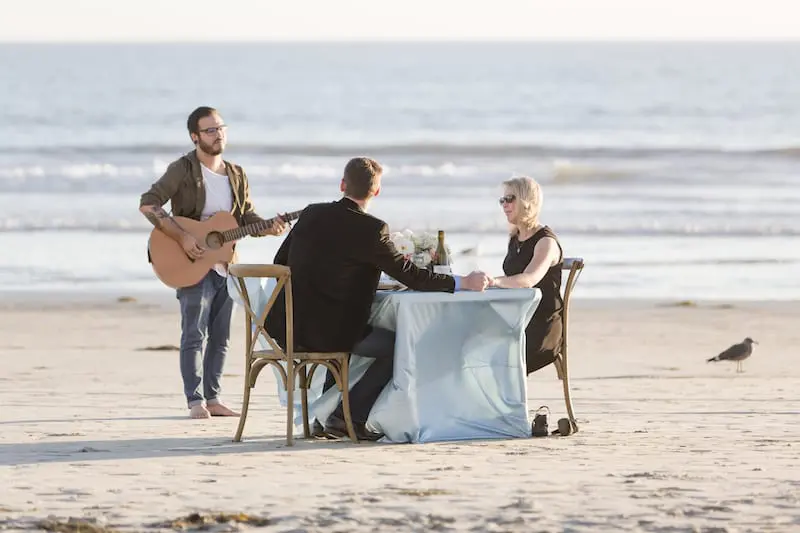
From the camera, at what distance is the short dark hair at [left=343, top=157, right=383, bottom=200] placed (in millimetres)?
5766

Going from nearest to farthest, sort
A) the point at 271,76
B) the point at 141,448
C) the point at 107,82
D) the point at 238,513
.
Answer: the point at 238,513 → the point at 141,448 → the point at 107,82 → the point at 271,76

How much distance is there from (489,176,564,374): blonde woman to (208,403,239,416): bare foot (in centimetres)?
155

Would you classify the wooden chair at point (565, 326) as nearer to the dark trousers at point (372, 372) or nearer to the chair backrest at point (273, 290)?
the dark trousers at point (372, 372)

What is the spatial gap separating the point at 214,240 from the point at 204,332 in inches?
18.0

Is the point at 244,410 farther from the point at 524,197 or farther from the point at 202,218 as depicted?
the point at 524,197

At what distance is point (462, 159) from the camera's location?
31.2 meters

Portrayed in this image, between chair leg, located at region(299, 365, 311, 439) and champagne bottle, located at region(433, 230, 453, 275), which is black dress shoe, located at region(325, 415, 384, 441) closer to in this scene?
chair leg, located at region(299, 365, 311, 439)

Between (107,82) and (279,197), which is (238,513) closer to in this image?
(279,197)

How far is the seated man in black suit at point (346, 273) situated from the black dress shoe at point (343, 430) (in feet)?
1.12

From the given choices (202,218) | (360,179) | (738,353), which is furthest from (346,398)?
(738,353)

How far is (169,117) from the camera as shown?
4444 cm

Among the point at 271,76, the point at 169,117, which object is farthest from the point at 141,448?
the point at 271,76

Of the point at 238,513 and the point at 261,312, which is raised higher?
the point at 261,312

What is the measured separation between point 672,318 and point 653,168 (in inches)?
703
